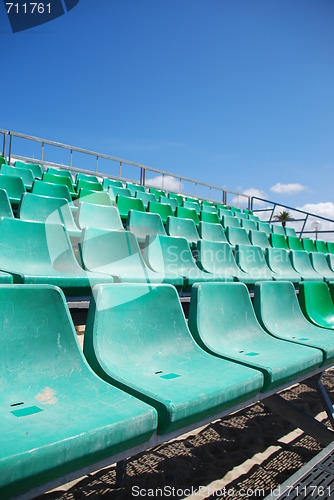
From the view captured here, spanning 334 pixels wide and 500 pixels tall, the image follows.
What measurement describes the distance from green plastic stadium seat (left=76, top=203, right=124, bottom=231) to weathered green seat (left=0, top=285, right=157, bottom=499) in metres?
2.09

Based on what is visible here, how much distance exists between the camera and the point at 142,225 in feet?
12.0

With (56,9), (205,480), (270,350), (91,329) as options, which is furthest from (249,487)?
(56,9)

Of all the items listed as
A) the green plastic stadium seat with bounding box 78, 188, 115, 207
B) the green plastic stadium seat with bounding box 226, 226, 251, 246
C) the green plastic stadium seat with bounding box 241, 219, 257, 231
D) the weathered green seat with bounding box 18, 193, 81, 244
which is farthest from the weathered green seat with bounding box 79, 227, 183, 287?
the green plastic stadium seat with bounding box 241, 219, 257, 231

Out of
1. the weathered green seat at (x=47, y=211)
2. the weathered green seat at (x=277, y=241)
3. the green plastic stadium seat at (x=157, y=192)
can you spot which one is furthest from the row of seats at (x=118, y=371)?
the green plastic stadium seat at (x=157, y=192)

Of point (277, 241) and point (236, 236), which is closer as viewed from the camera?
point (236, 236)

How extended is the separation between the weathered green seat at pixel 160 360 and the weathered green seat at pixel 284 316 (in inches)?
29.5

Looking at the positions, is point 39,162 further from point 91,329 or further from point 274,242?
point 91,329

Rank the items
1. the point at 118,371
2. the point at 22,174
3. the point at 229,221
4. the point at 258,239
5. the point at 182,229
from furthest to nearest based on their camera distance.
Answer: the point at 229,221
the point at 258,239
the point at 22,174
the point at 182,229
the point at 118,371

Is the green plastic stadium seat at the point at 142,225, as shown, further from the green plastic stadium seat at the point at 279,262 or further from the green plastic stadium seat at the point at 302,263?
the green plastic stadium seat at the point at 302,263

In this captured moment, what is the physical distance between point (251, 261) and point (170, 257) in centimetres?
122

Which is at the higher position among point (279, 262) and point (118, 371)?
point (279, 262)

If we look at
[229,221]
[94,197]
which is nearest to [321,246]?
[229,221]

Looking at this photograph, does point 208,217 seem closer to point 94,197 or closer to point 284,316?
point 94,197

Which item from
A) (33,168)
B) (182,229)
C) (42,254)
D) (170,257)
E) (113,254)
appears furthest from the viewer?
(33,168)
